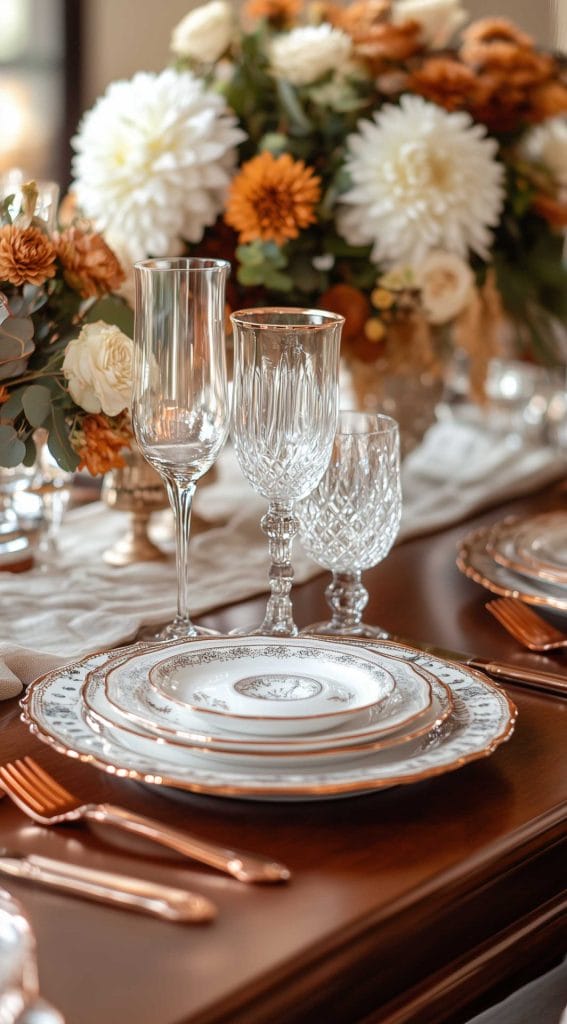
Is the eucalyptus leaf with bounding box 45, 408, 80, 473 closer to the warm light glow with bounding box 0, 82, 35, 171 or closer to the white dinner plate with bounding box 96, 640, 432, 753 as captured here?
the white dinner plate with bounding box 96, 640, 432, 753

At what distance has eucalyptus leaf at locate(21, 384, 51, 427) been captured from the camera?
959mm

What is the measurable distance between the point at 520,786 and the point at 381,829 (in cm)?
11

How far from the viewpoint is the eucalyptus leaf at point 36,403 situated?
96 cm

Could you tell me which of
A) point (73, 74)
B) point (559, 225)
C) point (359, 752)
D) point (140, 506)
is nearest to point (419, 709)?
point (359, 752)

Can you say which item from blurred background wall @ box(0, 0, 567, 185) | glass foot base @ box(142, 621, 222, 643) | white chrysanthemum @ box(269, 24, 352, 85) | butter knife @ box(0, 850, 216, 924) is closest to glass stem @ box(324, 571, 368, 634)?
glass foot base @ box(142, 621, 222, 643)

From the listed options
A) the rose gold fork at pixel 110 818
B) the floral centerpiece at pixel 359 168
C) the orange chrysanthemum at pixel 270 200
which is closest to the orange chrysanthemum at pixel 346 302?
the floral centerpiece at pixel 359 168

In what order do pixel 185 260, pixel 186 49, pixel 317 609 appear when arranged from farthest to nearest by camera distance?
pixel 186 49 < pixel 317 609 < pixel 185 260

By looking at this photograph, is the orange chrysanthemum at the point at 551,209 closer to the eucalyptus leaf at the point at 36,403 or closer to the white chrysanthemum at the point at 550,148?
the white chrysanthemum at the point at 550,148

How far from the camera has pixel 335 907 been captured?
62cm

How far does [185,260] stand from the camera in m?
0.94

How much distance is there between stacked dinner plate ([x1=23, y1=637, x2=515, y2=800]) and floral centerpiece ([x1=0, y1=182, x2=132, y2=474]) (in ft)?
0.68

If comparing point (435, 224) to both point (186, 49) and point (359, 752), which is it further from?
point (359, 752)

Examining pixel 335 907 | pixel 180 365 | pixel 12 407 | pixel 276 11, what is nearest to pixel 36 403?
pixel 12 407

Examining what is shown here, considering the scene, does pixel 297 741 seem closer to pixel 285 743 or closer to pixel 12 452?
pixel 285 743
